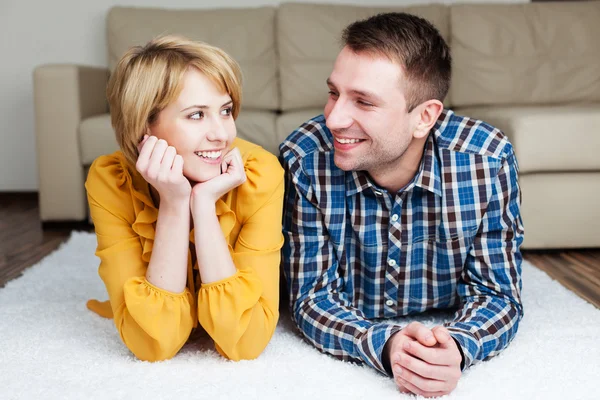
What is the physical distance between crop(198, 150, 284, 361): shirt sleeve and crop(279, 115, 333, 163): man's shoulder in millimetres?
96

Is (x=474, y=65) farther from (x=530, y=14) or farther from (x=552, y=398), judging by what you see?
(x=552, y=398)

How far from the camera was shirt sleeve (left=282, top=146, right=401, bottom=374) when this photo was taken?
158cm

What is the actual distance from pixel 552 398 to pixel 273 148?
6.10 feet

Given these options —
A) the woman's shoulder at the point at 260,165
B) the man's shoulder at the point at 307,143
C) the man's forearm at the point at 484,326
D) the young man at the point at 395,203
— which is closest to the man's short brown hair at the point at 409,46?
the young man at the point at 395,203

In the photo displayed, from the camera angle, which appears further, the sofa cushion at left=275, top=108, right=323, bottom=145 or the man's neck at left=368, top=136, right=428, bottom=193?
the sofa cushion at left=275, top=108, right=323, bottom=145

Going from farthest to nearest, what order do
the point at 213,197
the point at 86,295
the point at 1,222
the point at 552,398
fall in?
the point at 1,222 < the point at 86,295 < the point at 213,197 < the point at 552,398

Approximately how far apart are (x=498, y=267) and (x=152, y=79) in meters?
0.90

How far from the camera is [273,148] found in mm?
2975

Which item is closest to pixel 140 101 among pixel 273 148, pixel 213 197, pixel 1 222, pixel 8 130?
pixel 213 197

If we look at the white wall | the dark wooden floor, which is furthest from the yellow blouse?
the white wall

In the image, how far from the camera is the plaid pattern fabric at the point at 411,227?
1604 millimetres

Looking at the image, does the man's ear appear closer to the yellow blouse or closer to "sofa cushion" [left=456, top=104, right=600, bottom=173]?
the yellow blouse

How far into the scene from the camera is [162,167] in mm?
1369

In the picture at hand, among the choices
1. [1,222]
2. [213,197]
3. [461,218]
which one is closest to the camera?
[213,197]
